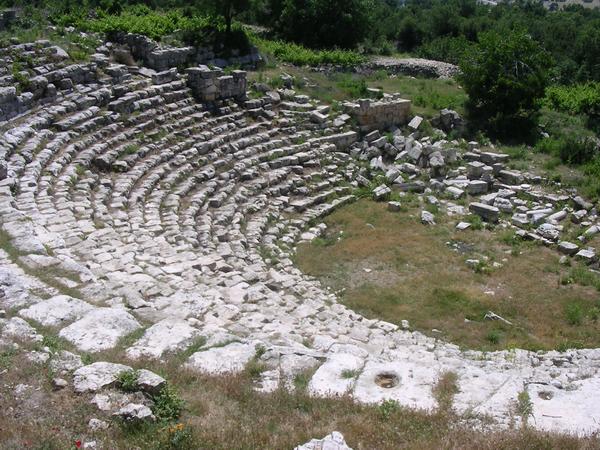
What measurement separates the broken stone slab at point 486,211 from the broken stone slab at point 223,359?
10361mm

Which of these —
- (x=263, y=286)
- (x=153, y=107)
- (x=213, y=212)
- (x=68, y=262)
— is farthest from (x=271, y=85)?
(x=68, y=262)

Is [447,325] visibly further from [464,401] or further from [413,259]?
[464,401]

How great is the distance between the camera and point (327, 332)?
10430 millimetres

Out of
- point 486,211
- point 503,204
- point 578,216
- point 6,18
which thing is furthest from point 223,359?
point 6,18

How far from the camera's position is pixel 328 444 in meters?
5.82

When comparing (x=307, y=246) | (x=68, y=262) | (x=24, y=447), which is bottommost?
(x=307, y=246)

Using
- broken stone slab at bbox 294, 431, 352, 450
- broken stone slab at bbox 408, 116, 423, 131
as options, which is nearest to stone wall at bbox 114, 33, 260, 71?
broken stone slab at bbox 408, 116, 423, 131

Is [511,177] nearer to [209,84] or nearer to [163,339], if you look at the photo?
[209,84]

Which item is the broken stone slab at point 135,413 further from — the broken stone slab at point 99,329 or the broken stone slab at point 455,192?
the broken stone slab at point 455,192

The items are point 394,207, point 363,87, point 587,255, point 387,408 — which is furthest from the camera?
point 363,87

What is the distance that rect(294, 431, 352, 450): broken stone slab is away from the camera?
578cm

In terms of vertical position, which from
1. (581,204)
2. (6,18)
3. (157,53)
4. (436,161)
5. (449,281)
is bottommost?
(449,281)

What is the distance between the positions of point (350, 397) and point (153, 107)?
1325cm

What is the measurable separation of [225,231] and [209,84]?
691 cm
